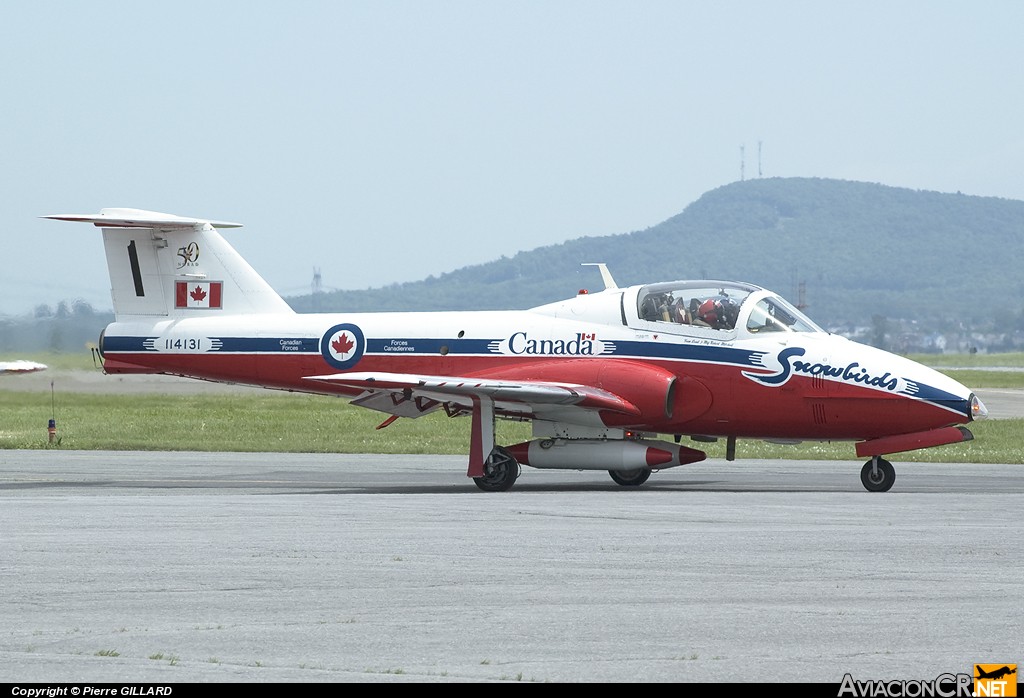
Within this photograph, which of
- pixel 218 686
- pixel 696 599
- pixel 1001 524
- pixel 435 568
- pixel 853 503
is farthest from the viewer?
pixel 853 503

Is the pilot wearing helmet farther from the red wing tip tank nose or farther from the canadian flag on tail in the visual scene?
the canadian flag on tail

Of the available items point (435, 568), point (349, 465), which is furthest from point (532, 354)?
point (435, 568)

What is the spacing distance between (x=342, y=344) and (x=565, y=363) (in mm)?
3462

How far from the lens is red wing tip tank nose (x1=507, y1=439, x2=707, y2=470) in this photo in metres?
19.6

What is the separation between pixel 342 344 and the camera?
831 inches

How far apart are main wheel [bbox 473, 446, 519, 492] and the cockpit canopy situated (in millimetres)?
2845

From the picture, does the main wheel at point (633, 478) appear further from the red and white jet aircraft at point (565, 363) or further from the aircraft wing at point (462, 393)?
the aircraft wing at point (462, 393)

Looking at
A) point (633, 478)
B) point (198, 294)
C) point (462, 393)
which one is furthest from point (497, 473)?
point (198, 294)

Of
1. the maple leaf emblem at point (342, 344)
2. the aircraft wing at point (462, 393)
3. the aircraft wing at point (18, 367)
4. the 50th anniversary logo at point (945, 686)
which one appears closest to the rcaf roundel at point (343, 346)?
the maple leaf emblem at point (342, 344)

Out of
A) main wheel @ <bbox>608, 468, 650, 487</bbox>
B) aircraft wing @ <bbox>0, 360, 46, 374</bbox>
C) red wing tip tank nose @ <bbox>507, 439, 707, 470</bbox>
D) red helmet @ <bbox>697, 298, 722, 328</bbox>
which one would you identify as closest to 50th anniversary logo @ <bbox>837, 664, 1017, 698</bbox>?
red wing tip tank nose @ <bbox>507, 439, 707, 470</bbox>

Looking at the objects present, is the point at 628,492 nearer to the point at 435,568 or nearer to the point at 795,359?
the point at 795,359

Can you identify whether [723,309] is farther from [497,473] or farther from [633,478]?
[497,473]

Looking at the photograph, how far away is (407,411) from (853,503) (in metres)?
6.74

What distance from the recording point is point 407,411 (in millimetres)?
20391
